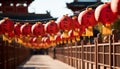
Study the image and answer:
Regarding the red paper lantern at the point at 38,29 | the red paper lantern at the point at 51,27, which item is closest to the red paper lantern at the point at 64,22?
the red paper lantern at the point at 51,27

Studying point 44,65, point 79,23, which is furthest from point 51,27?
point 44,65

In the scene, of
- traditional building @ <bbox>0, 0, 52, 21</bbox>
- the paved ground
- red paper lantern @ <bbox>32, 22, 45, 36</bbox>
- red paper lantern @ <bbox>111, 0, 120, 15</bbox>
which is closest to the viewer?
red paper lantern @ <bbox>111, 0, 120, 15</bbox>

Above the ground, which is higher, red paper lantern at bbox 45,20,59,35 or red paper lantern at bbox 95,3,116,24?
red paper lantern at bbox 95,3,116,24

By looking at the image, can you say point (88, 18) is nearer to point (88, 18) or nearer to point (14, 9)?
point (88, 18)

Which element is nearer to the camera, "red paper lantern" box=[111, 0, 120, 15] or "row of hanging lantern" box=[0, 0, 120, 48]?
"red paper lantern" box=[111, 0, 120, 15]

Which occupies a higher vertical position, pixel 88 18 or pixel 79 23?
pixel 88 18

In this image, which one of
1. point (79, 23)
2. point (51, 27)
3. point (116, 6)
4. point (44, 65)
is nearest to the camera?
point (116, 6)

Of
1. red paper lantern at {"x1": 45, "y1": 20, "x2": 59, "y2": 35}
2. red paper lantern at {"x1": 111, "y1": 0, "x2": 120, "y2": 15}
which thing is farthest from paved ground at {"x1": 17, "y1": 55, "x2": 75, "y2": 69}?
red paper lantern at {"x1": 111, "y1": 0, "x2": 120, "y2": 15}

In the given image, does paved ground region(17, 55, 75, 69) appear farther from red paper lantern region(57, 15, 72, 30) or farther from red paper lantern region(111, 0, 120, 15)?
red paper lantern region(111, 0, 120, 15)

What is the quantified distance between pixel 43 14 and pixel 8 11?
1623cm

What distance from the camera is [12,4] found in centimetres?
A: 7106

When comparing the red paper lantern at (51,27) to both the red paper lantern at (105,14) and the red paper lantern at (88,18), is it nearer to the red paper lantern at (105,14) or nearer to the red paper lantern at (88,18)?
the red paper lantern at (88,18)

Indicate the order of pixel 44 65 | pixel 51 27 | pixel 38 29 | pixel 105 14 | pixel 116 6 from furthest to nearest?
1. pixel 44 65
2. pixel 38 29
3. pixel 51 27
4. pixel 105 14
5. pixel 116 6

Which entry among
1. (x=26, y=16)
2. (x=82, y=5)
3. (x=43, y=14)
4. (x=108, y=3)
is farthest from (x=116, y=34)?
(x=43, y=14)
